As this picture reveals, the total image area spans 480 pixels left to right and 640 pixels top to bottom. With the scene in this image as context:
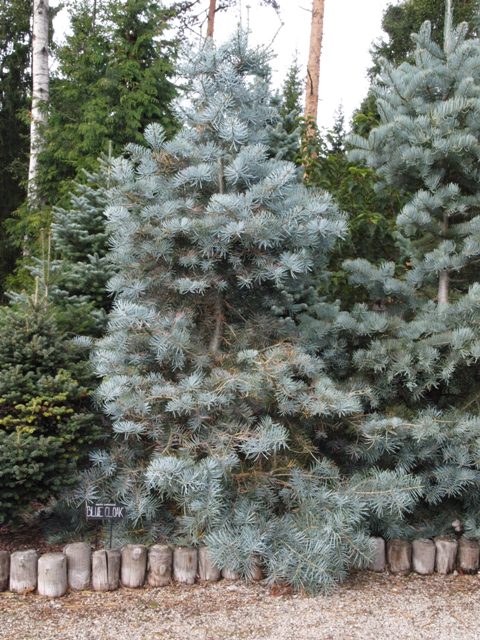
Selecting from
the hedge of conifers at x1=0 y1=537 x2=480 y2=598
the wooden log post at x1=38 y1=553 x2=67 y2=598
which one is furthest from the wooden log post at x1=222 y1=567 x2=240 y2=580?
the wooden log post at x1=38 y1=553 x2=67 y2=598

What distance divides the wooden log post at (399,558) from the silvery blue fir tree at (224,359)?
0.29 metres

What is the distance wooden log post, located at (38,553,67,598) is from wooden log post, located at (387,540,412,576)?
175 centimetres

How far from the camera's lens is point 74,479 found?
137 inches

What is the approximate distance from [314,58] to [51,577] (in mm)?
8039

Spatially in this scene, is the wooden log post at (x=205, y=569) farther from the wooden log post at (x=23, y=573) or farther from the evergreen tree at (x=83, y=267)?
the evergreen tree at (x=83, y=267)

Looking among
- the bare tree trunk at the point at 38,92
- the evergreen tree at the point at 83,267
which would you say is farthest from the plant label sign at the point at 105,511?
the bare tree trunk at the point at 38,92

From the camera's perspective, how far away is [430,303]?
13.8 ft

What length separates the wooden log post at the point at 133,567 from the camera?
3330 mm

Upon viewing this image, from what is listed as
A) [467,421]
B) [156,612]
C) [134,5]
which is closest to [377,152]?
[467,421]

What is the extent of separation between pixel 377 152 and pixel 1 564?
3.34 m

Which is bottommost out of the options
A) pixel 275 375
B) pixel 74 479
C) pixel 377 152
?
pixel 74 479

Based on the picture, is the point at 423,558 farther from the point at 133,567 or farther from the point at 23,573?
the point at 23,573

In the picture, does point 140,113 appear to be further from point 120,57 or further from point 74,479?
point 74,479

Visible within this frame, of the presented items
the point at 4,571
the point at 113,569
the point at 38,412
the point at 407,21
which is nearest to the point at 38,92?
the point at 38,412
